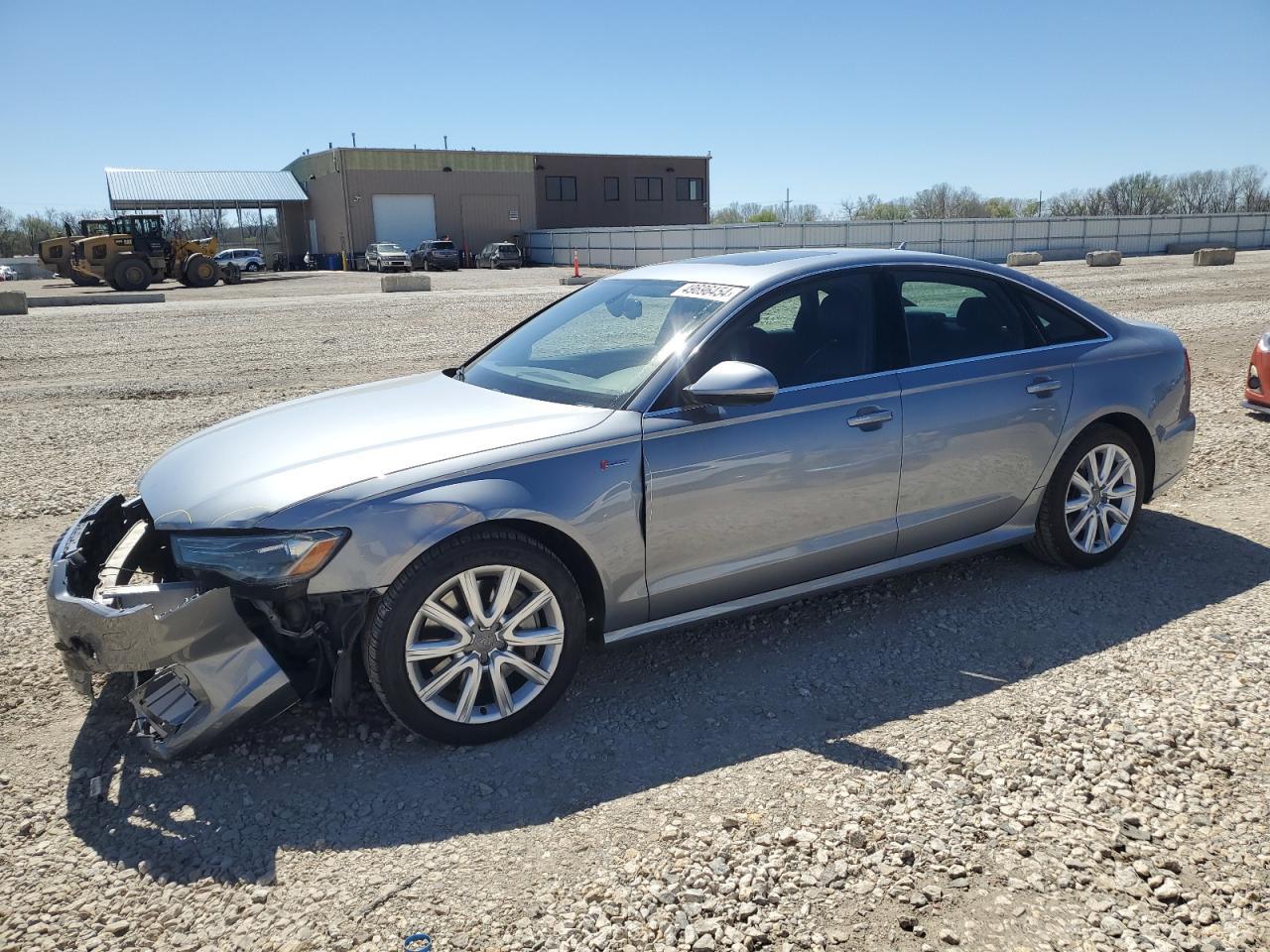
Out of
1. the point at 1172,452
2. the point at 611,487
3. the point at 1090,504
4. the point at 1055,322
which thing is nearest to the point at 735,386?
the point at 611,487

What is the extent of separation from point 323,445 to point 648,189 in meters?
69.6

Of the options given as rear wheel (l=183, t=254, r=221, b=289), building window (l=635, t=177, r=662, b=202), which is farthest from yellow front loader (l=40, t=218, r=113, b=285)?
building window (l=635, t=177, r=662, b=202)

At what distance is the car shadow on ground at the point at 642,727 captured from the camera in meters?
3.02

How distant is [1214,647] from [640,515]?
8.32 feet

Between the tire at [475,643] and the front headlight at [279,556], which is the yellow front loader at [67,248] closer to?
the front headlight at [279,556]

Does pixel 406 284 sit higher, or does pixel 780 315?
pixel 780 315

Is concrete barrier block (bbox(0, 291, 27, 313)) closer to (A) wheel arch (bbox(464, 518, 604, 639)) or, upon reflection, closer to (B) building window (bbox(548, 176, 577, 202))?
(A) wheel arch (bbox(464, 518, 604, 639))

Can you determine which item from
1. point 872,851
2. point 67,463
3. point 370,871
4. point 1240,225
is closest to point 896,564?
point 872,851

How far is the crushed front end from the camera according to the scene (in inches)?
122

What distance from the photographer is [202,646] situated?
312cm

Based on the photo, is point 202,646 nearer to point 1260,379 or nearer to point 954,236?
point 1260,379

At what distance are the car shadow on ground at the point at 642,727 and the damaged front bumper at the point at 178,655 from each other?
231mm

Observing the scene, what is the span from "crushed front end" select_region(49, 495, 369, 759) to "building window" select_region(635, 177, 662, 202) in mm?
69540

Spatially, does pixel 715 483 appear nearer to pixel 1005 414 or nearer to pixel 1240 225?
pixel 1005 414
